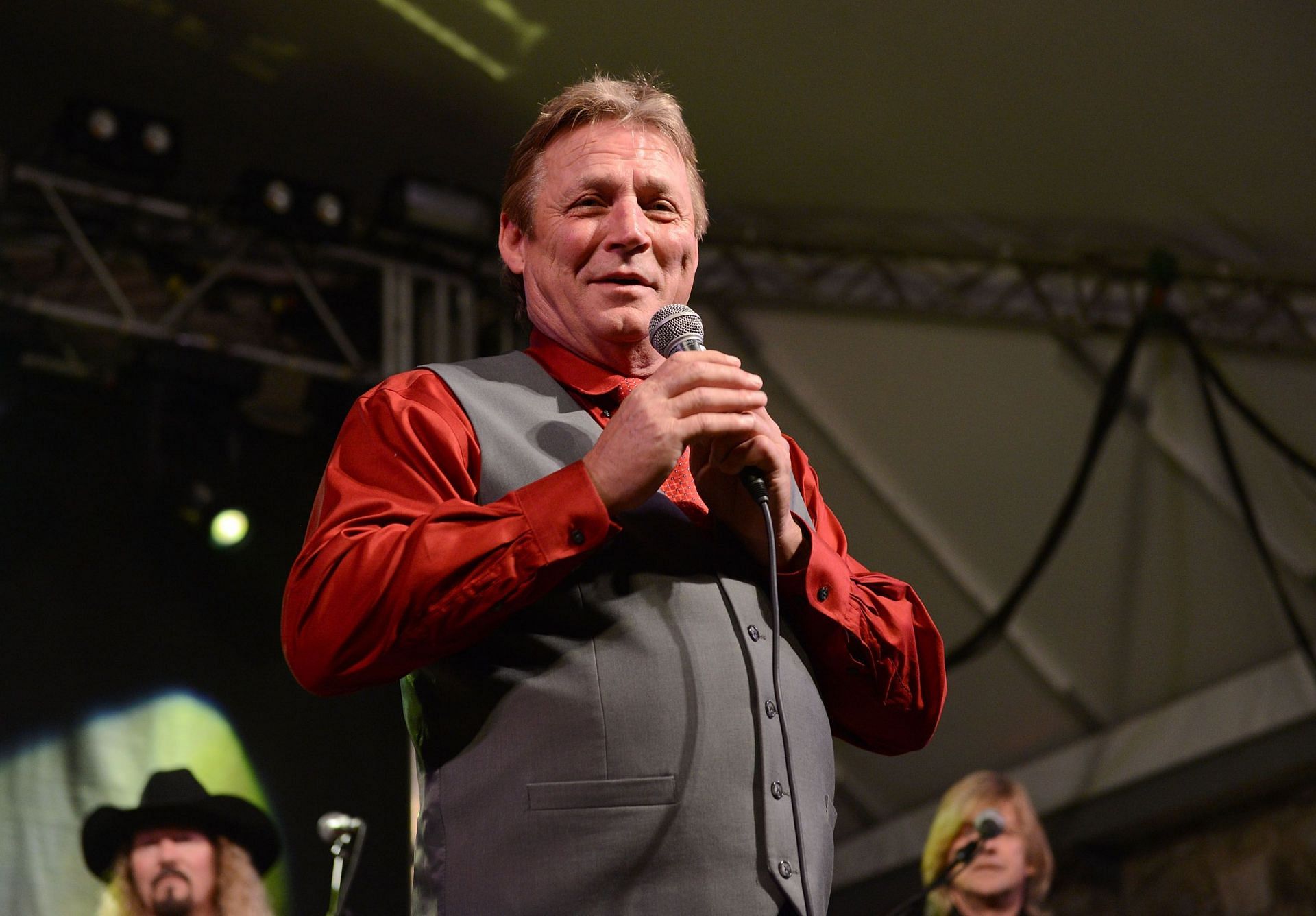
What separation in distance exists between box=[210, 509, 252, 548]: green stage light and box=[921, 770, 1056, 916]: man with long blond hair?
8.93 ft

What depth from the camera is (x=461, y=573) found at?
3.98ft

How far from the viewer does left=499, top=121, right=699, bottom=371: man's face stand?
1.56 meters

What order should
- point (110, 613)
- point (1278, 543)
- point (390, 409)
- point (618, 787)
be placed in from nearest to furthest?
1. point (618, 787)
2. point (390, 409)
3. point (110, 613)
4. point (1278, 543)

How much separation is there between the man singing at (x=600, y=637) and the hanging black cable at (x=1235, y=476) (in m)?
4.23

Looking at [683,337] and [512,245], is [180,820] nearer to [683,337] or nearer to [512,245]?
[512,245]

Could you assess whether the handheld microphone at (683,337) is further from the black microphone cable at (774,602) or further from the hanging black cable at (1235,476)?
the hanging black cable at (1235,476)

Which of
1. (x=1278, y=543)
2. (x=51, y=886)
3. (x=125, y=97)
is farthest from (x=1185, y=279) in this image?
(x=51, y=886)

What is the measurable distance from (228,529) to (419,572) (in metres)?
4.03

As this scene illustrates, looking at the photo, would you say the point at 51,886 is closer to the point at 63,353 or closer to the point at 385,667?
the point at 63,353

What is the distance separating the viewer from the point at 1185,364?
17.9 feet

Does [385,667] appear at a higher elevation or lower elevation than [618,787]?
higher

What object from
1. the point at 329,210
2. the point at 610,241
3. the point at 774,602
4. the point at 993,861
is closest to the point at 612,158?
the point at 610,241

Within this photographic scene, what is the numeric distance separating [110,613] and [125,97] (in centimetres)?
199

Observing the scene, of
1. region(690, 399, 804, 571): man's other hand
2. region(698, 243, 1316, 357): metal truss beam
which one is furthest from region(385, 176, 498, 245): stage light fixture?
region(690, 399, 804, 571): man's other hand
